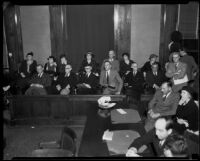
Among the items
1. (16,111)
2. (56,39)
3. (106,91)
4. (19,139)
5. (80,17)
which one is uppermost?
(80,17)

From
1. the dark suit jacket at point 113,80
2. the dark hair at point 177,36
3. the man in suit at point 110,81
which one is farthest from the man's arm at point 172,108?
the dark hair at point 177,36

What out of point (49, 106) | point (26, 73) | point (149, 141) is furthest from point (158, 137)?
point (26, 73)

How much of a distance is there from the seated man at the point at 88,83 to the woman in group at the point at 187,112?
99.0 inches

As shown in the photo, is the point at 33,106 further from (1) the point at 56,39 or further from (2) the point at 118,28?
(2) the point at 118,28

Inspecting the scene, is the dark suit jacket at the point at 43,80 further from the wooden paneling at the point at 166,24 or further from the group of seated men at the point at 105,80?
the wooden paneling at the point at 166,24

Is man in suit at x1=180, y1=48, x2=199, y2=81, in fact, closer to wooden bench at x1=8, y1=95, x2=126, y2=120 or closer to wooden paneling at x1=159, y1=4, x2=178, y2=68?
wooden paneling at x1=159, y1=4, x2=178, y2=68

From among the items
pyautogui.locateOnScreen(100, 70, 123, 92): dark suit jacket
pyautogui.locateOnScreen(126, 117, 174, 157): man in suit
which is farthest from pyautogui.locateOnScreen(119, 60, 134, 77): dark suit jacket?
pyautogui.locateOnScreen(126, 117, 174, 157): man in suit

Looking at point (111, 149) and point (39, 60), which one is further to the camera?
point (39, 60)

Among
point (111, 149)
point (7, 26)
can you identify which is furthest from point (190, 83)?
point (7, 26)

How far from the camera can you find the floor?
576 cm

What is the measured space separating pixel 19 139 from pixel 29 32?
4775 mm

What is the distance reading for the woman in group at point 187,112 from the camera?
4.70 meters

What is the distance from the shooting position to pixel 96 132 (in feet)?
13.4

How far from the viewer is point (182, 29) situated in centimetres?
944
